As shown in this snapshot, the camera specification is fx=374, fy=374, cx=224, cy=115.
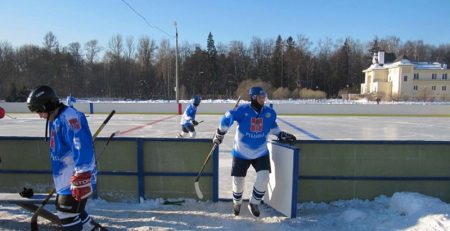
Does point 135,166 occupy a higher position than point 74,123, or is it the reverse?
point 74,123

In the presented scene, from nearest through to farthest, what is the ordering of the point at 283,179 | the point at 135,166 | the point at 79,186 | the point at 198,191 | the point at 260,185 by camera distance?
the point at 79,186, the point at 260,185, the point at 283,179, the point at 198,191, the point at 135,166

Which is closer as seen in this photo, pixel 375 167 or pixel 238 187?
pixel 238 187

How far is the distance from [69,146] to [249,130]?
1906 millimetres

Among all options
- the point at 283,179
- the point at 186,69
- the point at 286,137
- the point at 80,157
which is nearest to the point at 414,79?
the point at 186,69

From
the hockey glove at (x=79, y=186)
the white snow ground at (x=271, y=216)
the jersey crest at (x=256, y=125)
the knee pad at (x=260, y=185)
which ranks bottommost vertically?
the white snow ground at (x=271, y=216)

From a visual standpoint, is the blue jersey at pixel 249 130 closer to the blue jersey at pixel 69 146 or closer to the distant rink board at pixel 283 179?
the distant rink board at pixel 283 179

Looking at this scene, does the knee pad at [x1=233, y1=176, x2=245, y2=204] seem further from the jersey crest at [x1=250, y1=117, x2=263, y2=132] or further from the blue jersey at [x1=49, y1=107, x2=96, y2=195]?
the blue jersey at [x1=49, y1=107, x2=96, y2=195]

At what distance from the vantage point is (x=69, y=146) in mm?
2652

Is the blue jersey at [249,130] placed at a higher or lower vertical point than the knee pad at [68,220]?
higher

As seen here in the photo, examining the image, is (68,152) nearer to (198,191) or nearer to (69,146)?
(69,146)

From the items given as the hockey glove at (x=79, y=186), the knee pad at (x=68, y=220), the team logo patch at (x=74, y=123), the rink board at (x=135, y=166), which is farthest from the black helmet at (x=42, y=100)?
the rink board at (x=135, y=166)

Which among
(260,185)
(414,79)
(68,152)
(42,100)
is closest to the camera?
(42,100)

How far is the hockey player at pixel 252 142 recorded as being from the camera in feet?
13.1

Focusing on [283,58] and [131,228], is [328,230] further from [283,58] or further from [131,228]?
[283,58]
